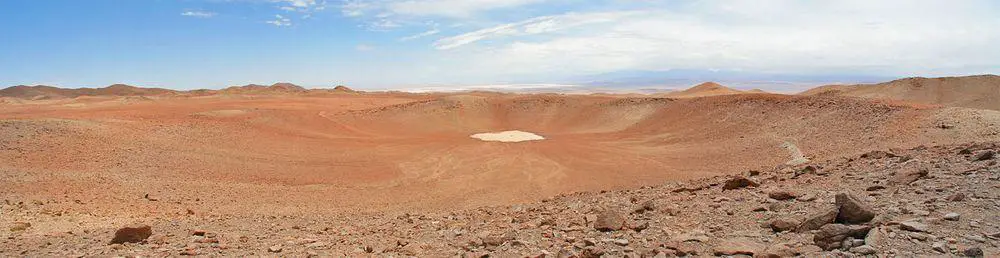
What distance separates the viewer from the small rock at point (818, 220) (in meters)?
5.43

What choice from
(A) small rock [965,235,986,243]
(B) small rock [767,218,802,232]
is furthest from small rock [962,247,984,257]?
(B) small rock [767,218,802,232]

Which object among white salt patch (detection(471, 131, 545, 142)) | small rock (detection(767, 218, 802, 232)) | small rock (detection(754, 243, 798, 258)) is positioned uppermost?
small rock (detection(767, 218, 802, 232))

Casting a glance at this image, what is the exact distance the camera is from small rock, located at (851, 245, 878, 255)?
15.3 feet

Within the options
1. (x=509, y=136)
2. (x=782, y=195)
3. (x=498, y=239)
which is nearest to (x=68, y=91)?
(x=509, y=136)

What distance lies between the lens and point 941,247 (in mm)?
4625

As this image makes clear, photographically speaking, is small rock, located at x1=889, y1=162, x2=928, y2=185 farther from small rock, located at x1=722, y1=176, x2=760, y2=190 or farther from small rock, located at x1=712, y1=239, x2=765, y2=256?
small rock, located at x1=712, y1=239, x2=765, y2=256

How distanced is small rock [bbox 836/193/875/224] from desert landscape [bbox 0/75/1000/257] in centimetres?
3

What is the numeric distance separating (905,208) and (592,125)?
23.3 metres

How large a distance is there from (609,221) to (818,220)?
195cm

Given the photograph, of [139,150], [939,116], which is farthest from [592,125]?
[139,150]

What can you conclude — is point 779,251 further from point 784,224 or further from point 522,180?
point 522,180

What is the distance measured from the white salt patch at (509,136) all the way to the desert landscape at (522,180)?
0.57ft

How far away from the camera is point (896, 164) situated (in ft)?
28.3

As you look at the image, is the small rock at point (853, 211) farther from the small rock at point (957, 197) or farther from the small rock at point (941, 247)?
the small rock at point (957, 197)
